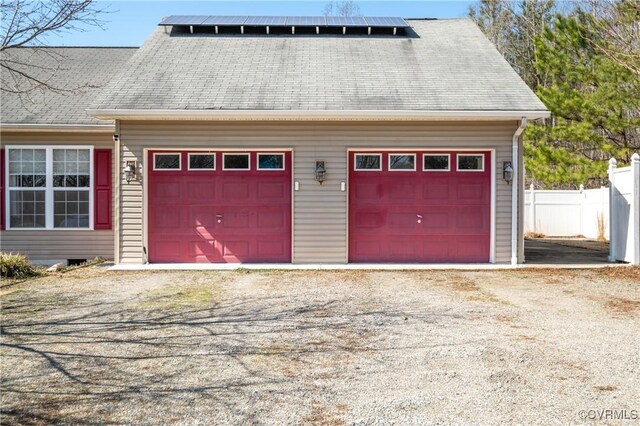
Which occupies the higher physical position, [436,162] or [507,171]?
[436,162]

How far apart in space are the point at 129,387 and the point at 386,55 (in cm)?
965

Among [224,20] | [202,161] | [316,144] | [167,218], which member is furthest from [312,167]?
[224,20]

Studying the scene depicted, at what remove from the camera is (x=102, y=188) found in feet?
34.0

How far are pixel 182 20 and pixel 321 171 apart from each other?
19.9ft

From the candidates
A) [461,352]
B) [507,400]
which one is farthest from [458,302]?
[507,400]

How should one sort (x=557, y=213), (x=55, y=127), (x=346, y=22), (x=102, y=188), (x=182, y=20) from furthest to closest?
(x=557, y=213) < (x=346, y=22) < (x=182, y=20) < (x=102, y=188) < (x=55, y=127)

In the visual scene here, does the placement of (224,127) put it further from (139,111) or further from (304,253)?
(304,253)

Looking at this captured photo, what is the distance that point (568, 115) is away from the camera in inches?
593

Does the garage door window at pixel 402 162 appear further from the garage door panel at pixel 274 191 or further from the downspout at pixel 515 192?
the garage door panel at pixel 274 191

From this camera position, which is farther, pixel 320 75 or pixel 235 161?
pixel 320 75

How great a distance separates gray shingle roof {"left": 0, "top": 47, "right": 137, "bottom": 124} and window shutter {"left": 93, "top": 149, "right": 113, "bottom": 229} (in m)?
0.71

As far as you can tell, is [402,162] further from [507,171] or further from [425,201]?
[507,171]

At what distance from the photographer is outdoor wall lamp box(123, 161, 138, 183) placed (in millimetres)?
9398

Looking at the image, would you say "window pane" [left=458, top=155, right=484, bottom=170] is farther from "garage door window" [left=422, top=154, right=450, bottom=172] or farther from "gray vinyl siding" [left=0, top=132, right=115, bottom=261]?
"gray vinyl siding" [left=0, top=132, right=115, bottom=261]
